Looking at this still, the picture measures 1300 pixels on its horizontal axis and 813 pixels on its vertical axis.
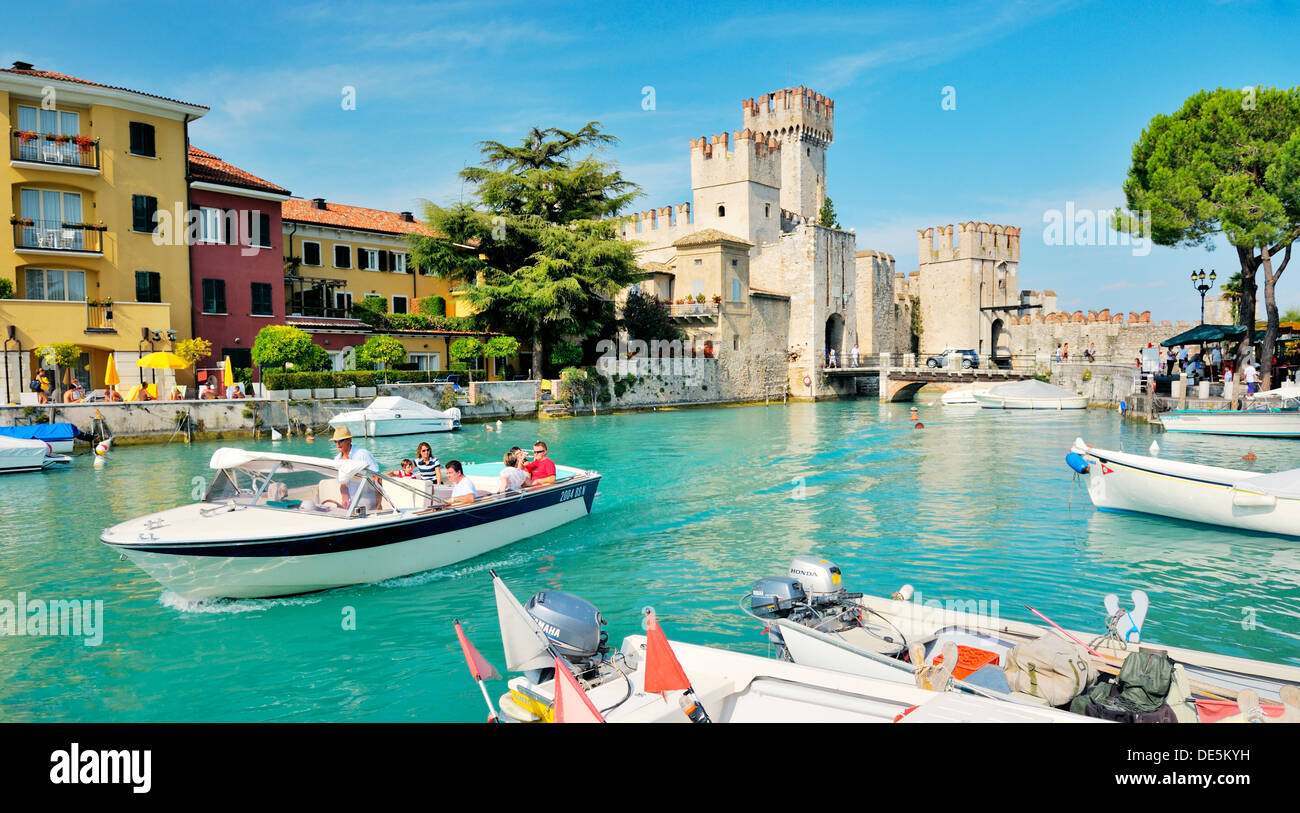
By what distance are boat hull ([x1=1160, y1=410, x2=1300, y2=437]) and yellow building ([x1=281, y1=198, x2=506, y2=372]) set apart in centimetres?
2957

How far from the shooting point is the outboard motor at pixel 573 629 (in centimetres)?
619

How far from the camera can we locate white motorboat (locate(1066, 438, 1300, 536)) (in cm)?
1227

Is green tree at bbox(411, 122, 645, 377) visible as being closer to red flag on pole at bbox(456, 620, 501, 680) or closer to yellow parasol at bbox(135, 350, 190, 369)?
yellow parasol at bbox(135, 350, 190, 369)

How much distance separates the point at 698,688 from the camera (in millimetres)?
5445

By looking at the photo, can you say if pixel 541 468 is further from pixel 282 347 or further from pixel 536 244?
pixel 536 244

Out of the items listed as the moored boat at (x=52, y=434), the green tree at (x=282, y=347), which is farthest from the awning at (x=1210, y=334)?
the moored boat at (x=52, y=434)

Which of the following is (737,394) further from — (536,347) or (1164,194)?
(1164,194)

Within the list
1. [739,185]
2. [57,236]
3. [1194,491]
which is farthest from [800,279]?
[1194,491]

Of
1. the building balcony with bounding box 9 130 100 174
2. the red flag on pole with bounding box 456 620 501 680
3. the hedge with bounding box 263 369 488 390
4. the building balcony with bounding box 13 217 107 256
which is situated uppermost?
the building balcony with bounding box 9 130 100 174

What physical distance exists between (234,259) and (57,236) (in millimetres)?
5835

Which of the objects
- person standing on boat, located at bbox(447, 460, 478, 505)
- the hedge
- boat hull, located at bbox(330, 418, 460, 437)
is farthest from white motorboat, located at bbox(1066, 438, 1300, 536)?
the hedge

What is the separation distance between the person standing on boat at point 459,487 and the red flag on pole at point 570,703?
602cm

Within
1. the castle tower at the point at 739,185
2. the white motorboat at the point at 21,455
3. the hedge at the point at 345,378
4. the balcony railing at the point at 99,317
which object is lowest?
the white motorboat at the point at 21,455

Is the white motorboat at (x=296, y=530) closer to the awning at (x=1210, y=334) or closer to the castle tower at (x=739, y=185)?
the awning at (x=1210, y=334)
